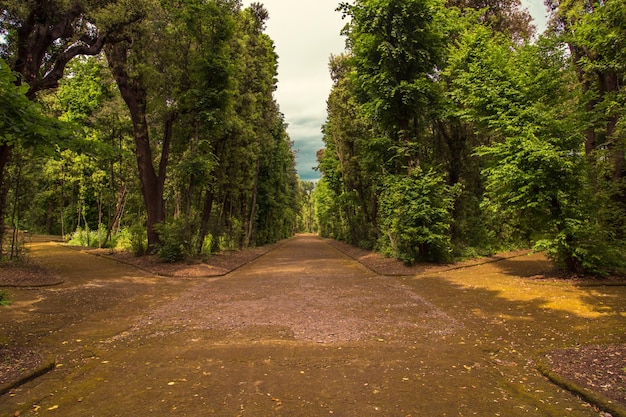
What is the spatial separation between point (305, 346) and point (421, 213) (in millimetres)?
9844

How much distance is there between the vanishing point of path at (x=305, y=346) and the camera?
11.9 feet

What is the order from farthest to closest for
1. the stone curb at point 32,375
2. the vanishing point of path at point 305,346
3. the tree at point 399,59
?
1. the tree at point 399,59
2. the stone curb at point 32,375
3. the vanishing point of path at point 305,346

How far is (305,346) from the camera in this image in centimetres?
540

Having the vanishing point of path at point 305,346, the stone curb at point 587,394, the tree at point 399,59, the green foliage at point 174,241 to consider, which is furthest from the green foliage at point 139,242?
the stone curb at point 587,394

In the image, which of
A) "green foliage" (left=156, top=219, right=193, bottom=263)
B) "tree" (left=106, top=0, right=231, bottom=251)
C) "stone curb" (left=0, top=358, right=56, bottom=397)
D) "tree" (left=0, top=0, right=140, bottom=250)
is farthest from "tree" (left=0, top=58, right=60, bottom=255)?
"tree" (left=106, top=0, right=231, bottom=251)

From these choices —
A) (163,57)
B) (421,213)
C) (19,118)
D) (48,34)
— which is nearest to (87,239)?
(163,57)

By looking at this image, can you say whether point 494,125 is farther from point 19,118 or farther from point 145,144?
point 145,144

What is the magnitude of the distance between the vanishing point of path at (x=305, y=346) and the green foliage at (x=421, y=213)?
13.2 ft

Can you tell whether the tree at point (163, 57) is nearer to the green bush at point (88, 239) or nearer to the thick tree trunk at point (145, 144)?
the thick tree trunk at point (145, 144)

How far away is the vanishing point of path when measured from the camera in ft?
11.9

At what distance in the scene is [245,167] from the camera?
80.0 ft

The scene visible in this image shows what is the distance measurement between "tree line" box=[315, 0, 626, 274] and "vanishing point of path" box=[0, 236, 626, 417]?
2.50 meters

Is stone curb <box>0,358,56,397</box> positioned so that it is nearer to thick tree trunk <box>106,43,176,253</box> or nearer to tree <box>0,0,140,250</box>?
tree <box>0,0,140,250</box>

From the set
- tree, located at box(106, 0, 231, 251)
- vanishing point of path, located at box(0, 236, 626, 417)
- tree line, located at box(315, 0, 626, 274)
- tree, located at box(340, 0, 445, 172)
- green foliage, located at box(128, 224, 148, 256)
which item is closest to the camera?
vanishing point of path, located at box(0, 236, 626, 417)
